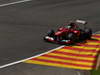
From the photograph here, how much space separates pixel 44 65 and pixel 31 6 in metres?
13.3

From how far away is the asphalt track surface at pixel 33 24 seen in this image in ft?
73.1

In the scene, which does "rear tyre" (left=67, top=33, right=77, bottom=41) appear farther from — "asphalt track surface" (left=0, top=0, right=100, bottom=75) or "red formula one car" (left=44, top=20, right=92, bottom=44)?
"asphalt track surface" (left=0, top=0, right=100, bottom=75)

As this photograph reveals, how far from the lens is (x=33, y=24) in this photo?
30.3 meters

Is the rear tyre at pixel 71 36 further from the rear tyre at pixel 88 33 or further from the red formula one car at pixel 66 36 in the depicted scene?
the rear tyre at pixel 88 33

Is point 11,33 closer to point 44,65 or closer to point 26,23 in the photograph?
point 26,23

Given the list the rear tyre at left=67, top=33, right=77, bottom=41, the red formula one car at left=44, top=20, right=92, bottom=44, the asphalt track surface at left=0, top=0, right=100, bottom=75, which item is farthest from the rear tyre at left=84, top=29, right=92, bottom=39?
the asphalt track surface at left=0, top=0, right=100, bottom=75

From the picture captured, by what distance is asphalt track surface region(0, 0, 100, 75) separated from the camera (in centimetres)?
2228

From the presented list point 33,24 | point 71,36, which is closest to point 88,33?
point 71,36

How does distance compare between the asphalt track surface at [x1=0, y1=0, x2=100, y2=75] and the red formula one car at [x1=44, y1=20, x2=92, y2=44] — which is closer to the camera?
the asphalt track surface at [x1=0, y1=0, x2=100, y2=75]

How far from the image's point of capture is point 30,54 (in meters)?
24.4

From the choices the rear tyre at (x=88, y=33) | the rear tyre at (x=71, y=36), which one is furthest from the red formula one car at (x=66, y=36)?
Answer: the rear tyre at (x=88, y=33)

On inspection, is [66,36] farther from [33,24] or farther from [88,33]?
[33,24]

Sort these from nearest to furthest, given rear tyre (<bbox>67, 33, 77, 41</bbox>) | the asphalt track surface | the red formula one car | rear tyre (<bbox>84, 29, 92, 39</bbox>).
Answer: the asphalt track surface → rear tyre (<bbox>67, 33, 77, 41</bbox>) → the red formula one car → rear tyre (<bbox>84, 29, 92, 39</bbox>)

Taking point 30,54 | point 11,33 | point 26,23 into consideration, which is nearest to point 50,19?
point 26,23
